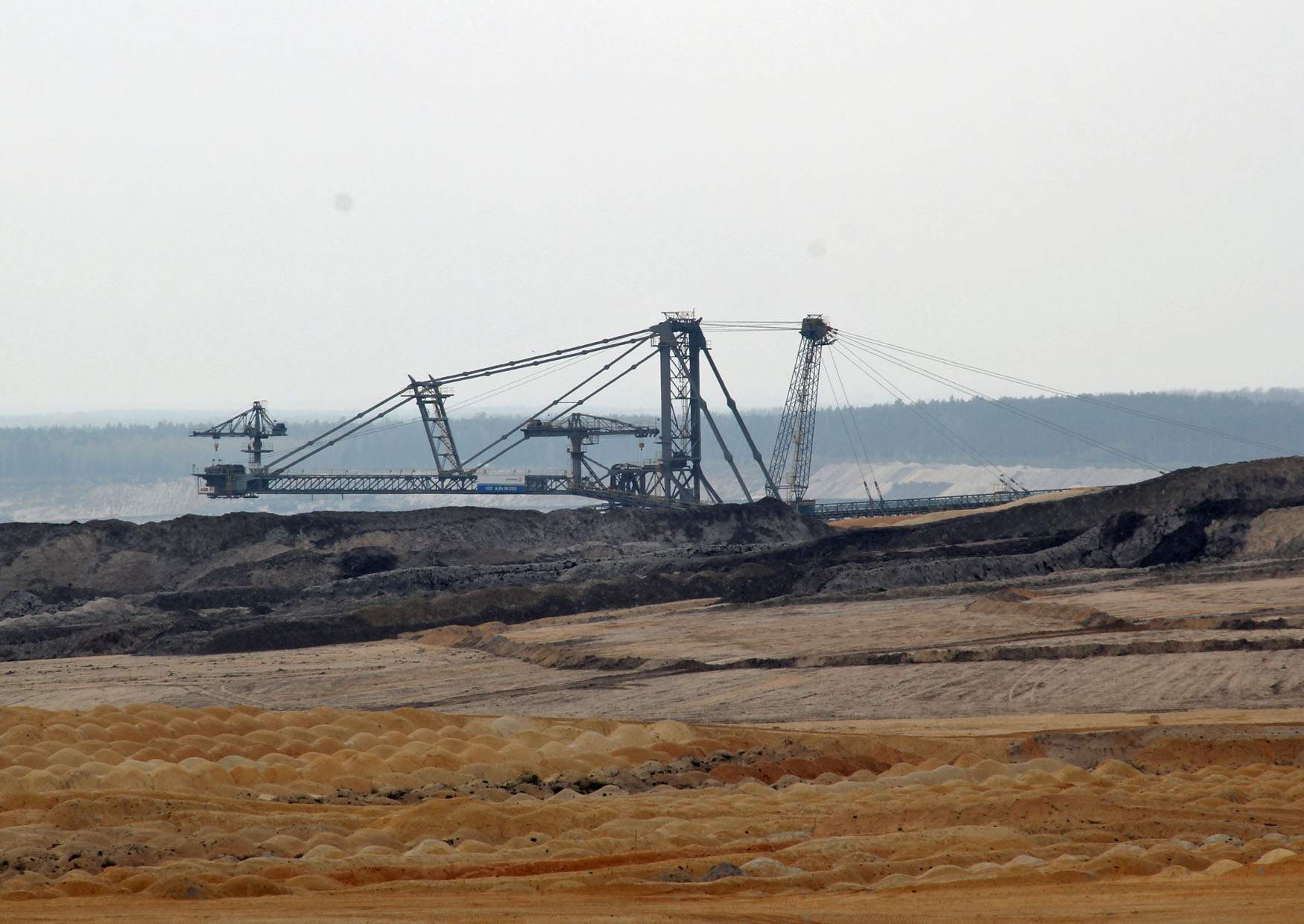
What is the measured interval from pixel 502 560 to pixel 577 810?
41234 mm

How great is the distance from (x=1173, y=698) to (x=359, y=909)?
622 inches

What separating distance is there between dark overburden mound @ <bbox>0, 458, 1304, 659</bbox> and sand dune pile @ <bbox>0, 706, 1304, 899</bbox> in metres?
18.0

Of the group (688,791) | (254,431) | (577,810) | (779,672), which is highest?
(254,431)

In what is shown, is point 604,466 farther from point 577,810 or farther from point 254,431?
point 577,810

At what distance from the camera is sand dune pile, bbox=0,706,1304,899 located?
12.1 meters

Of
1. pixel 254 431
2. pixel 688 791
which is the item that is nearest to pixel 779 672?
pixel 688 791

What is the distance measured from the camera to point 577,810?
15.2m

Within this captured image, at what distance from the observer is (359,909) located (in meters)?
10.7

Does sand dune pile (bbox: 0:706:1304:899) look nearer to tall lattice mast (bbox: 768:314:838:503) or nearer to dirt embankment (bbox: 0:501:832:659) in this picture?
dirt embankment (bbox: 0:501:832:659)

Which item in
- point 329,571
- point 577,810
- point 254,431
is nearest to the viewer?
point 577,810

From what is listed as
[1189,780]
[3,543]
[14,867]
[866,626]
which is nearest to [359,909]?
[14,867]

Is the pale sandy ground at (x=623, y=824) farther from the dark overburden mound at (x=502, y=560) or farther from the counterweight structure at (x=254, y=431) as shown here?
the counterweight structure at (x=254, y=431)

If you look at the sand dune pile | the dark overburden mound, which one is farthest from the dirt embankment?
the sand dune pile

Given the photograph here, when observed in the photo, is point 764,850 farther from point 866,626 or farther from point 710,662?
point 866,626
